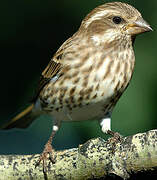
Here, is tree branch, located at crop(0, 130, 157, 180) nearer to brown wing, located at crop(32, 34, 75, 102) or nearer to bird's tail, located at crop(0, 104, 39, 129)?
brown wing, located at crop(32, 34, 75, 102)

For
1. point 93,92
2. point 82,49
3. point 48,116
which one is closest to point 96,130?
point 93,92

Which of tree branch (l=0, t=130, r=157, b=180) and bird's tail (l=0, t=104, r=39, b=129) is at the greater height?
bird's tail (l=0, t=104, r=39, b=129)

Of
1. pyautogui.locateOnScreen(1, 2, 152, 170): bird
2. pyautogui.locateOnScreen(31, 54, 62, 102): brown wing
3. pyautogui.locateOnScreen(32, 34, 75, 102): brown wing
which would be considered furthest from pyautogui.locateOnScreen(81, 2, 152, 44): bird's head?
pyautogui.locateOnScreen(31, 54, 62, 102): brown wing

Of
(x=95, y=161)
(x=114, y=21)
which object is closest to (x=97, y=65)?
(x=114, y=21)

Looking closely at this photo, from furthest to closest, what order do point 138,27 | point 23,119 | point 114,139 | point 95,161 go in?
point 23,119, point 138,27, point 114,139, point 95,161

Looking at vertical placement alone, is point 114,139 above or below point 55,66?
below

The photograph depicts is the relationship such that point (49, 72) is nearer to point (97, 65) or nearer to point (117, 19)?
point (97, 65)

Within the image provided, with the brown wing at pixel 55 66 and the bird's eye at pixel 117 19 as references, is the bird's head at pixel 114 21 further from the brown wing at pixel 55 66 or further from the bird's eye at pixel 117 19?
the brown wing at pixel 55 66
